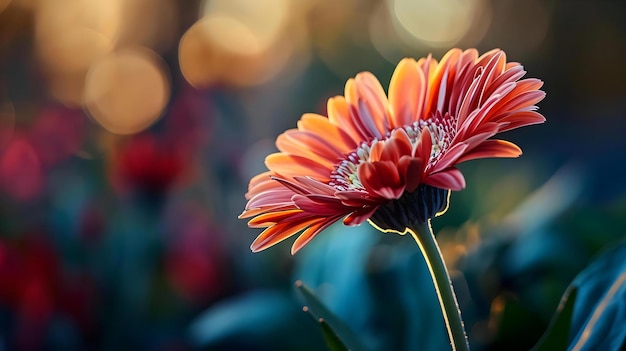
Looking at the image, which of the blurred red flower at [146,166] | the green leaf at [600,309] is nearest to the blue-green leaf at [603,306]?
the green leaf at [600,309]

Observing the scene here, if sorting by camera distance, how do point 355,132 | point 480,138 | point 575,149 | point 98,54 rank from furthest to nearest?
point 98,54, point 575,149, point 355,132, point 480,138

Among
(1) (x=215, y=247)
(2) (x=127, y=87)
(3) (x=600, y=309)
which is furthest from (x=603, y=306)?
(2) (x=127, y=87)

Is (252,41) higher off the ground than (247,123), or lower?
higher

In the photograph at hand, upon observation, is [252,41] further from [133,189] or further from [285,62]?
[133,189]

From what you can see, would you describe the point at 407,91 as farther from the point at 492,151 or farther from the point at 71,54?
the point at 71,54

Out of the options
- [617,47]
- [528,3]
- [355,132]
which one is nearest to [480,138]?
[355,132]

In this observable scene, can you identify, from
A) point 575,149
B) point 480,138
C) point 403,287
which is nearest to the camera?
point 480,138

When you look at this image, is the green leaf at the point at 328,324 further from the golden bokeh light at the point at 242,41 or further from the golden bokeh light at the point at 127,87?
the golden bokeh light at the point at 242,41

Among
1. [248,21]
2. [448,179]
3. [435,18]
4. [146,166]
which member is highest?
[248,21]
